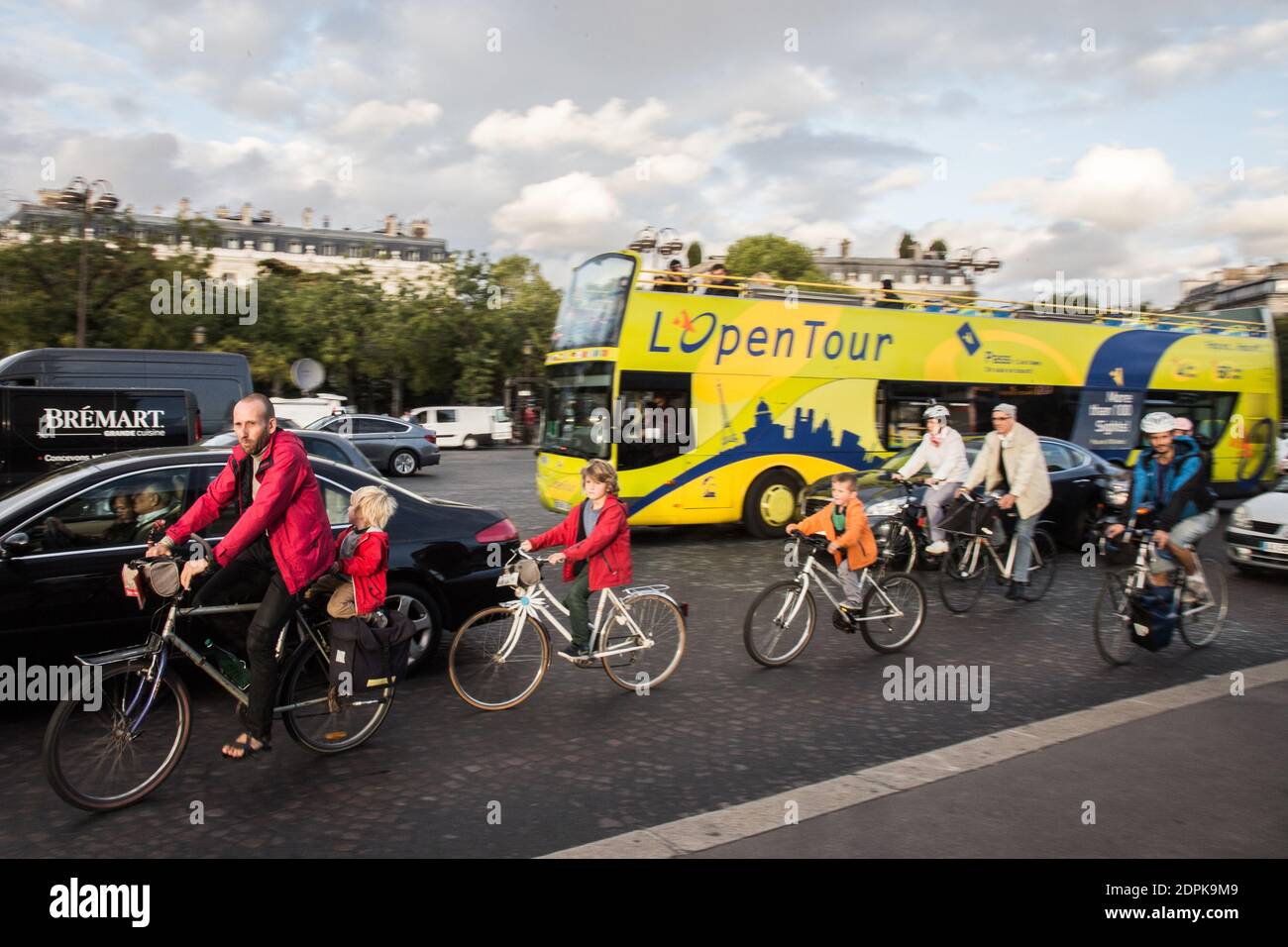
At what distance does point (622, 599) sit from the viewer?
5.77 m

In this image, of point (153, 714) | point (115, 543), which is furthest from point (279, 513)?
point (115, 543)

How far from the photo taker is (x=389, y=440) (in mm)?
23422

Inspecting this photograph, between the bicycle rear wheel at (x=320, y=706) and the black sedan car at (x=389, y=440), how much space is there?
18967 mm

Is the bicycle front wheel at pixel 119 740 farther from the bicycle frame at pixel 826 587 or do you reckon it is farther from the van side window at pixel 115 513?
the bicycle frame at pixel 826 587

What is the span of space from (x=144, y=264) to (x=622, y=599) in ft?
82.7

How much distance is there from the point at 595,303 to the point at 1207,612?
7.71 m

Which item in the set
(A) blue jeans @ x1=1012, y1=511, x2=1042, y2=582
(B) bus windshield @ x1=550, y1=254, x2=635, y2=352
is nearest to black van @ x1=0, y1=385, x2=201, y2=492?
(B) bus windshield @ x1=550, y1=254, x2=635, y2=352

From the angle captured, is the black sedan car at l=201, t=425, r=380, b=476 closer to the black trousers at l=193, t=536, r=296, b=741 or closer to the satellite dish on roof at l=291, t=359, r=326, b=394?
the black trousers at l=193, t=536, r=296, b=741

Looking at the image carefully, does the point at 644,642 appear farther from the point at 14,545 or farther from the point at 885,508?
the point at 885,508

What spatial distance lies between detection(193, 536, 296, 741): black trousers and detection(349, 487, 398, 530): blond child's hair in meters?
0.52
